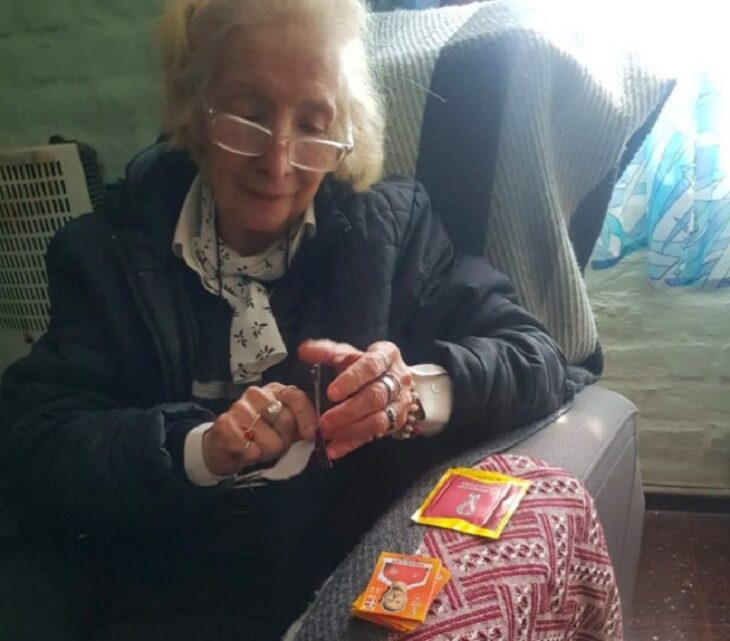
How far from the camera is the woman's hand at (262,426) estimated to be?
867mm

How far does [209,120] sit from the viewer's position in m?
1.01

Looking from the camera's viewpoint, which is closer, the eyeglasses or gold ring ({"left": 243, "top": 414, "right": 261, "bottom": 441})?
gold ring ({"left": 243, "top": 414, "right": 261, "bottom": 441})

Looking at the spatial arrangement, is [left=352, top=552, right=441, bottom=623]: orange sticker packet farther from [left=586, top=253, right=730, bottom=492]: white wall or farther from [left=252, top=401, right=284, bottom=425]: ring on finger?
[left=586, top=253, right=730, bottom=492]: white wall

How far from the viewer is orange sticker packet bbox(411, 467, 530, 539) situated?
0.81 metres

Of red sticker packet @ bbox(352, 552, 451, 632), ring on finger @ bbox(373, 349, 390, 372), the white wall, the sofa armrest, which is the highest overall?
ring on finger @ bbox(373, 349, 390, 372)

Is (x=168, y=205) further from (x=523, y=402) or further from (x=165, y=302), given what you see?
(x=523, y=402)

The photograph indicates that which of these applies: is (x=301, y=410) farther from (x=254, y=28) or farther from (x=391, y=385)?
(x=254, y=28)

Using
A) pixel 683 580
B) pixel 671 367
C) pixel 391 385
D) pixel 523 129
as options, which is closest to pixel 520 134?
pixel 523 129

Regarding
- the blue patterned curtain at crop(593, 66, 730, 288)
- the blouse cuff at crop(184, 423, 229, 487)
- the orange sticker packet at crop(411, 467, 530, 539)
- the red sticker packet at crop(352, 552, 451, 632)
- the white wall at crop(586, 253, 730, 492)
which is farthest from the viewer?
the white wall at crop(586, 253, 730, 492)

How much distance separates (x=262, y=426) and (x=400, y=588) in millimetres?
231

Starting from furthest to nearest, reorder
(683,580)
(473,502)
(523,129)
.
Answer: (683,580) < (523,129) < (473,502)

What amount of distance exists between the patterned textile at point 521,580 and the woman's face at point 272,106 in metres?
0.41

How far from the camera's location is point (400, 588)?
2.45ft

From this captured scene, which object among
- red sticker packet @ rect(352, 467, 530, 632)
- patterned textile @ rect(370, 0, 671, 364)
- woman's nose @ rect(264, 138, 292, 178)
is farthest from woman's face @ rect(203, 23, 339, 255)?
red sticker packet @ rect(352, 467, 530, 632)
